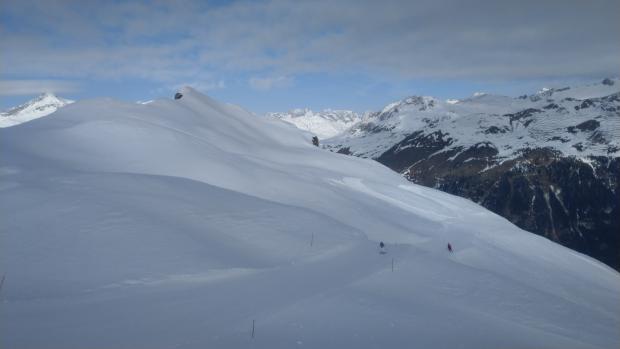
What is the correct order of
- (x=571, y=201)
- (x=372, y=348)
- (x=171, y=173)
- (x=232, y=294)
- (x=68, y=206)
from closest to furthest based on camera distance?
(x=372, y=348) → (x=232, y=294) → (x=68, y=206) → (x=171, y=173) → (x=571, y=201)

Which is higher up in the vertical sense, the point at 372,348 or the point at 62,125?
the point at 62,125

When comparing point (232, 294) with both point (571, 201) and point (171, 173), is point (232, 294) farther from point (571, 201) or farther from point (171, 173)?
point (571, 201)

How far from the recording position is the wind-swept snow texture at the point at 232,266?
11.8 meters

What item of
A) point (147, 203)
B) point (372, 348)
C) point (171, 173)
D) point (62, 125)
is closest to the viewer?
point (372, 348)

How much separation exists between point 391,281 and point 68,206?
46.0ft

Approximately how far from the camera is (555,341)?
14391mm

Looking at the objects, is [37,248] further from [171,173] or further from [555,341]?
[555,341]

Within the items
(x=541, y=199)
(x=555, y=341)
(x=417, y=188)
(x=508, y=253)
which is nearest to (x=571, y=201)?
(x=541, y=199)

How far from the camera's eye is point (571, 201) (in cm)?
19438

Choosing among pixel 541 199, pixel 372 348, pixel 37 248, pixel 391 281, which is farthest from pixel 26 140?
pixel 541 199

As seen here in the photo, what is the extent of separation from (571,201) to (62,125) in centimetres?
21591

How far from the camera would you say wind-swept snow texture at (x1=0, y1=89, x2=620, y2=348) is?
1175cm

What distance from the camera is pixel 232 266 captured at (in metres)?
16.1

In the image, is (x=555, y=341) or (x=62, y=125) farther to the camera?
(x=62, y=125)
